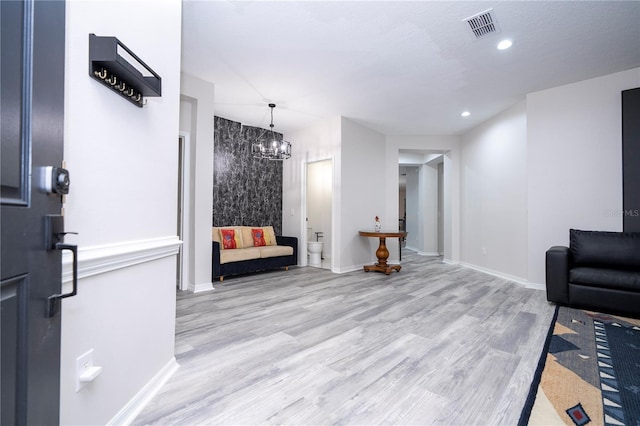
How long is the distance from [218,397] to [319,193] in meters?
4.72

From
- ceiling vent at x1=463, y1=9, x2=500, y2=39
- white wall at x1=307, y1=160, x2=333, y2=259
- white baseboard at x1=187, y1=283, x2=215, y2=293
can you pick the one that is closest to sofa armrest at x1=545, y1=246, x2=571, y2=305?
ceiling vent at x1=463, y1=9, x2=500, y2=39

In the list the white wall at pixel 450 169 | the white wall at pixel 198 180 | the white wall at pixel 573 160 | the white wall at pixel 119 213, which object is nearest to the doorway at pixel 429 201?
the white wall at pixel 450 169

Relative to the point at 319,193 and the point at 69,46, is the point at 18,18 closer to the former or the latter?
the point at 69,46

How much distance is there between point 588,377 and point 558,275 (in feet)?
6.03

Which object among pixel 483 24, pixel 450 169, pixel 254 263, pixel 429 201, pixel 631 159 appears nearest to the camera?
pixel 483 24

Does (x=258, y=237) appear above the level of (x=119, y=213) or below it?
below

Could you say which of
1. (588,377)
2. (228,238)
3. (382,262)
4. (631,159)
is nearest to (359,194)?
(382,262)

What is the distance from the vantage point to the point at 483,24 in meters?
2.65

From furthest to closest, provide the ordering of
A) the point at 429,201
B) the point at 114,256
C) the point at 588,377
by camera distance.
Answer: the point at 429,201, the point at 588,377, the point at 114,256

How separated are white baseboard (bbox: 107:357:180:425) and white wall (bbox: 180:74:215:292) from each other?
217 cm

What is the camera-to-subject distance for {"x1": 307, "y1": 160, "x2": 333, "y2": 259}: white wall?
5.91 m

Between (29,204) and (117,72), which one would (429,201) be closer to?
(117,72)

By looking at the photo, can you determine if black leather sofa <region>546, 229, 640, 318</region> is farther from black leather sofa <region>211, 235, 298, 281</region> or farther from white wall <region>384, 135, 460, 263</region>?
black leather sofa <region>211, 235, 298, 281</region>

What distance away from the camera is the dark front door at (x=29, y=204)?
2.23 feet
